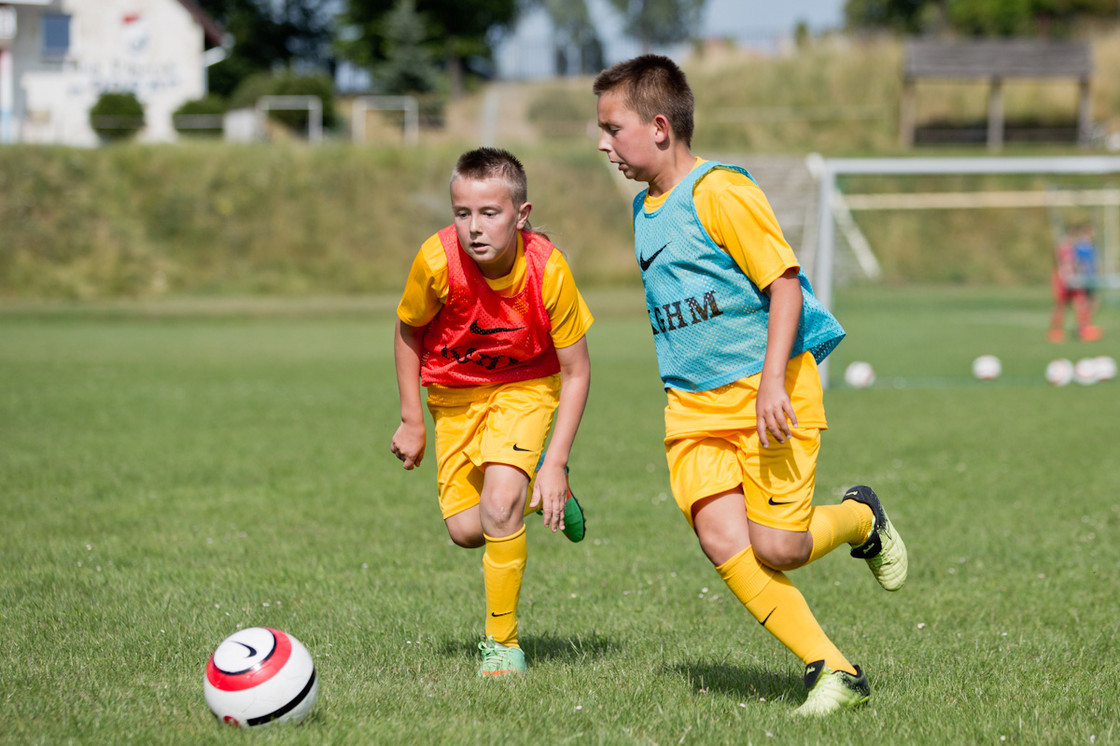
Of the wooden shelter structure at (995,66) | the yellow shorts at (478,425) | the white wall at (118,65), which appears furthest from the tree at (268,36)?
the yellow shorts at (478,425)

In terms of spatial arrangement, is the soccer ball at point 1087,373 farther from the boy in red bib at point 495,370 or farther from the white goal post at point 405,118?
the white goal post at point 405,118

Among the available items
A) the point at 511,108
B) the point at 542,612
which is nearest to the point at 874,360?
the point at 542,612

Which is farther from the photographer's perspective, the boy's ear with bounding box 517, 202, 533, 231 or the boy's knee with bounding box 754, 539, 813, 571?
the boy's ear with bounding box 517, 202, 533, 231

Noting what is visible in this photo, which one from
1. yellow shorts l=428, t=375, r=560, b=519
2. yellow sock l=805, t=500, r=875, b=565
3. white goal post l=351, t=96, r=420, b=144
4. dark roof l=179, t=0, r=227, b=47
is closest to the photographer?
yellow sock l=805, t=500, r=875, b=565

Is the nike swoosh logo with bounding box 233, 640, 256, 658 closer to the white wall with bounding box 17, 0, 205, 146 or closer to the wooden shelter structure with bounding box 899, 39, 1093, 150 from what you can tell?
the white wall with bounding box 17, 0, 205, 146

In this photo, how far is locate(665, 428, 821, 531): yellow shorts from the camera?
344cm

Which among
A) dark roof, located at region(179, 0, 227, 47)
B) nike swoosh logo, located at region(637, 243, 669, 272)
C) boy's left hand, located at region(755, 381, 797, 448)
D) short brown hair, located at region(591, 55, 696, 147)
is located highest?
dark roof, located at region(179, 0, 227, 47)

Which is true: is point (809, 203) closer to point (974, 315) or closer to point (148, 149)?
point (974, 315)

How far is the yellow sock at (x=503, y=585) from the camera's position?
3.92 meters

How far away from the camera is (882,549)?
394 centimetres

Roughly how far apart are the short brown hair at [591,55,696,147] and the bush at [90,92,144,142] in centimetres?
3419

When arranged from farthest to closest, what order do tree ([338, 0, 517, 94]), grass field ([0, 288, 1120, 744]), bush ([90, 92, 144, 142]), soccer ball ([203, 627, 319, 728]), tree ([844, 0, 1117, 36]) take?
tree ([844, 0, 1117, 36]) < tree ([338, 0, 517, 94]) < bush ([90, 92, 144, 142]) < grass field ([0, 288, 1120, 744]) < soccer ball ([203, 627, 319, 728])

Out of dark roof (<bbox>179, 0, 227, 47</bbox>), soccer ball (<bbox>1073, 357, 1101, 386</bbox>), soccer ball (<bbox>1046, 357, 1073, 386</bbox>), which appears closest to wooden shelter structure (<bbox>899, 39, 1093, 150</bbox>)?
dark roof (<bbox>179, 0, 227, 47</bbox>)

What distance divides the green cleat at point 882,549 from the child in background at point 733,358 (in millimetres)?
195
